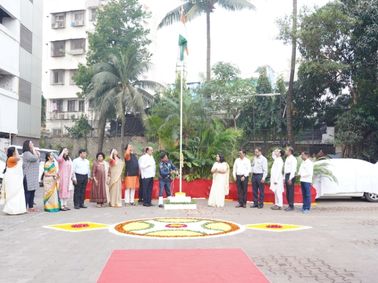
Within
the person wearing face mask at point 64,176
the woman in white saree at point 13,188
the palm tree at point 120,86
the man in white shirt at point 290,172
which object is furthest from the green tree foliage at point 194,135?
the palm tree at point 120,86

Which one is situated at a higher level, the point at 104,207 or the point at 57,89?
the point at 57,89

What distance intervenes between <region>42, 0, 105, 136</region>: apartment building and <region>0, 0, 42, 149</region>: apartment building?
40.3 feet

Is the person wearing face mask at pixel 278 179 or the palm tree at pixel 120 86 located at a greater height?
the palm tree at pixel 120 86

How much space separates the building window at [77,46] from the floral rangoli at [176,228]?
3799 cm

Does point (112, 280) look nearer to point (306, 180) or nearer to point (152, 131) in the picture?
point (306, 180)

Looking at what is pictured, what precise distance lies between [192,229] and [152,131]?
8.69 meters


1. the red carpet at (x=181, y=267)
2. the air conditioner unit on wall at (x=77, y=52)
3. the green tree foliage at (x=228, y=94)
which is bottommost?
the red carpet at (x=181, y=267)

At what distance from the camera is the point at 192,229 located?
927 centimetres

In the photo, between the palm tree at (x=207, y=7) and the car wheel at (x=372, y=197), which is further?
the palm tree at (x=207, y=7)

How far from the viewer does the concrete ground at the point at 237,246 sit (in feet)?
19.2

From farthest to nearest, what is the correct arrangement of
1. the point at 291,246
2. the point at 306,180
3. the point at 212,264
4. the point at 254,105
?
the point at 254,105 < the point at 306,180 < the point at 291,246 < the point at 212,264

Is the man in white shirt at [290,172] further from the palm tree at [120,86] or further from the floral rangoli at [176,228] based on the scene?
the palm tree at [120,86]

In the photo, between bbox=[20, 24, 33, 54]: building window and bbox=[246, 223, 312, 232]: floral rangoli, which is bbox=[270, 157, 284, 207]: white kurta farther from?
bbox=[20, 24, 33, 54]: building window

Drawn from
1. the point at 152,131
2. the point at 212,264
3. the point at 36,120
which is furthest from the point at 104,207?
the point at 36,120
